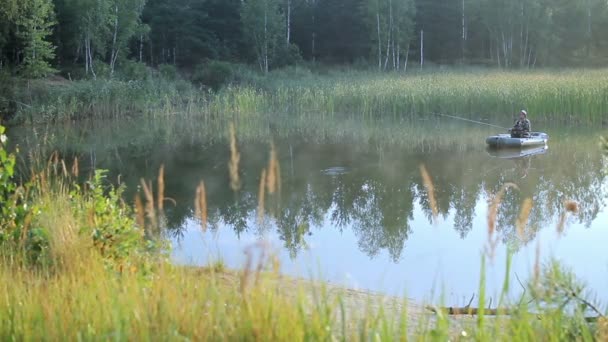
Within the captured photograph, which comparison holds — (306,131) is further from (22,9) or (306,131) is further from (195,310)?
(195,310)

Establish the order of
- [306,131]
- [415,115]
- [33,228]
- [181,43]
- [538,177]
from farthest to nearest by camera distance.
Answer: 1. [181,43]
2. [415,115]
3. [306,131]
4. [538,177]
5. [33,228]

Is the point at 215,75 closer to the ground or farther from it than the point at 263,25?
closer to the ground

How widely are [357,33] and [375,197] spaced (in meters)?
36.8

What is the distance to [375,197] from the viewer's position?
1109 cm

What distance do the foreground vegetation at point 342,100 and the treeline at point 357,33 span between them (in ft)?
23.2

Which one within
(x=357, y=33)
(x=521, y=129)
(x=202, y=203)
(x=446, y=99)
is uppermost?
(x=357, y=33)

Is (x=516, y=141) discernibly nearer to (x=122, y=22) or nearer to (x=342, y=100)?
(x=342, y=100)

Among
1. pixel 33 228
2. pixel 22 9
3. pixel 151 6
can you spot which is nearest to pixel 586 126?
pixel 33 228

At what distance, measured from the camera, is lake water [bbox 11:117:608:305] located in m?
6.82

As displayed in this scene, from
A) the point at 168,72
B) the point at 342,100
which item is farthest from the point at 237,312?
the point at 168,72

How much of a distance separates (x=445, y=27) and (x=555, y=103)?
28.7 meters

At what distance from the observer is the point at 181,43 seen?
4166 centimetres

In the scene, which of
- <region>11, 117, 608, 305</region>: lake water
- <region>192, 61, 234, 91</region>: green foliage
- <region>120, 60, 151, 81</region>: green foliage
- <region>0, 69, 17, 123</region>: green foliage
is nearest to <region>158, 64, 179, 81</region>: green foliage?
<region>120, 60, 151, 81</region>: green foliage

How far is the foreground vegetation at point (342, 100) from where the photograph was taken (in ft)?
64.5
